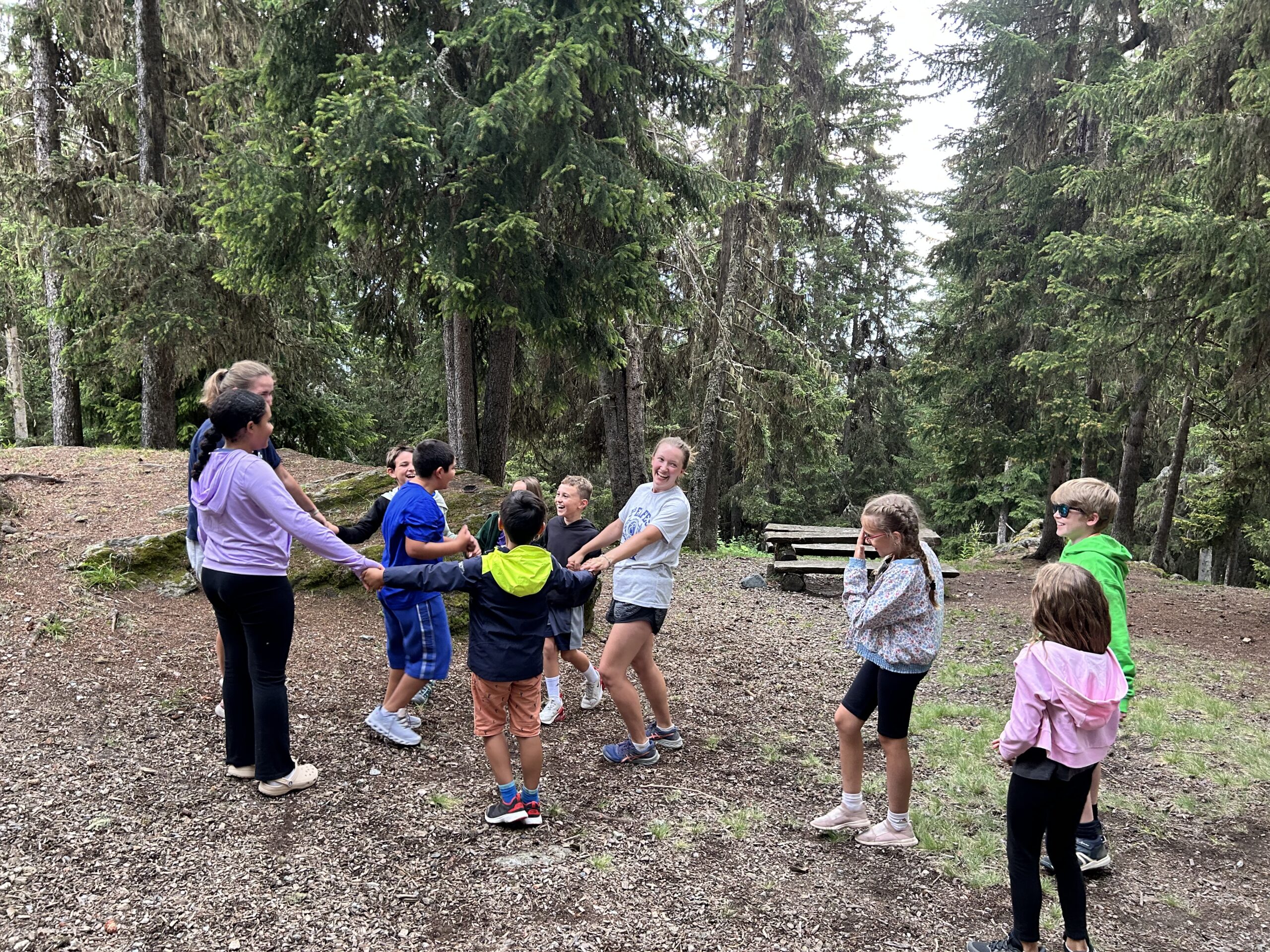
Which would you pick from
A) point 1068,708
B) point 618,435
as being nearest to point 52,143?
point 618,435

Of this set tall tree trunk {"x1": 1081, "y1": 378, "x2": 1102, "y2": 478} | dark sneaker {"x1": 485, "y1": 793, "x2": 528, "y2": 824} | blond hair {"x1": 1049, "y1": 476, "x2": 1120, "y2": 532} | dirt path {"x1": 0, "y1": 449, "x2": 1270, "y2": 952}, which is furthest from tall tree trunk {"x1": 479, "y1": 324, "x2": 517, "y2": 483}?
tall tree trunk {"x1": 1081, "y1": 378, "x2": 1102, "y2": 478}

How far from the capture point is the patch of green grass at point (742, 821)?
4.03 meters

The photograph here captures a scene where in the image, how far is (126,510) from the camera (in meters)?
8.51

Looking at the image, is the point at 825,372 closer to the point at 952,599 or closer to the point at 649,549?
the point at 952,599

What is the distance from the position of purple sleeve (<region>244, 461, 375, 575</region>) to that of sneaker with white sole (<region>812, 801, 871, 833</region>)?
265 cm

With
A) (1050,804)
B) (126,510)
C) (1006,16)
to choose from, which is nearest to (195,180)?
(126,510)

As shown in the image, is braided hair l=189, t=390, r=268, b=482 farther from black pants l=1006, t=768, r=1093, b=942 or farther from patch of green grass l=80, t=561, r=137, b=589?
black pants l=1006, t=768, r=1093, b=942

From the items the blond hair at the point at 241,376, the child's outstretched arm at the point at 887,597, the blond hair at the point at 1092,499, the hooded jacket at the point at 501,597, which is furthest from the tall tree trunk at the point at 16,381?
the blond hair at the point at 1092,499

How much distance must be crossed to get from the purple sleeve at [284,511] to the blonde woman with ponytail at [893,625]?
2.35m

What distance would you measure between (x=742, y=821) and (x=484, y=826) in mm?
1327

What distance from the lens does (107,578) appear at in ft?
20.6

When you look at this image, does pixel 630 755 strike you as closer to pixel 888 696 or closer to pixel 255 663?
pixel 888 696

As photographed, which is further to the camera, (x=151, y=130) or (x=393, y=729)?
(x=151, y=130)

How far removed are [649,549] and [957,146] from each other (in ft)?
63.1
